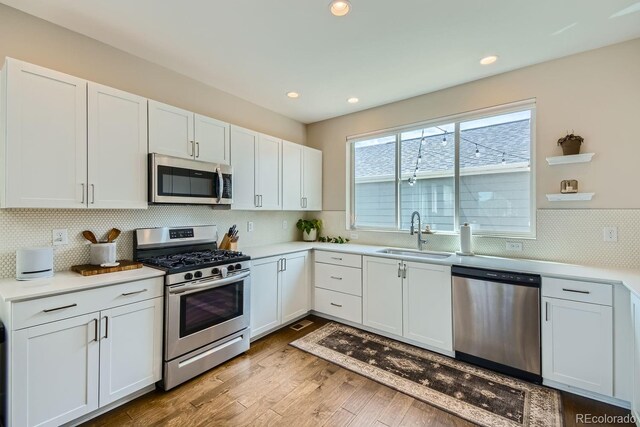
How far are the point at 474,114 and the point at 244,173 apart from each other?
8.70 ft

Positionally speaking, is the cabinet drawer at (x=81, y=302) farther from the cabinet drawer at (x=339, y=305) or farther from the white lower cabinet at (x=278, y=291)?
the cabinet drawer at (x=339, y=305)

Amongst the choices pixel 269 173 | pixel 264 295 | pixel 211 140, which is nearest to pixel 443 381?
pixel 264 295

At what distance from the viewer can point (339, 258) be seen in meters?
3.45

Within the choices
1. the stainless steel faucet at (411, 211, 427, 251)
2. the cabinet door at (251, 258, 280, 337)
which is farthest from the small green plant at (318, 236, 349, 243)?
the cabinet door at (251, 258, 280, 337)

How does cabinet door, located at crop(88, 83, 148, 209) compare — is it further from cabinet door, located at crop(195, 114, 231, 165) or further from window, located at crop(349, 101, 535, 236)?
window, located at crop(349, 101, 535, 236)

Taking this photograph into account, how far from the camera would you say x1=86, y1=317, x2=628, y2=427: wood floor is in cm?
192

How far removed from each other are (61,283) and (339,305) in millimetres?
2607

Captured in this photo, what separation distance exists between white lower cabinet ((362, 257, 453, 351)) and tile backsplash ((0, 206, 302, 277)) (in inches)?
73.0

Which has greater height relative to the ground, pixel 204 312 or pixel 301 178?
pixel 301 178

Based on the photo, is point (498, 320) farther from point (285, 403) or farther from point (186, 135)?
point (186, 135)

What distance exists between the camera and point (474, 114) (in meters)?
3.13

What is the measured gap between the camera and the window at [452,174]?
294cm

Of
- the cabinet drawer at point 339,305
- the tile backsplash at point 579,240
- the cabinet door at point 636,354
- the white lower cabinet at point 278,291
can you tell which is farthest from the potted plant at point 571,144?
the white lower cabinet at point 278,291

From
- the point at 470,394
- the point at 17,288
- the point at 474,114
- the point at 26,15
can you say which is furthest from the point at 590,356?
the point at 26,15
